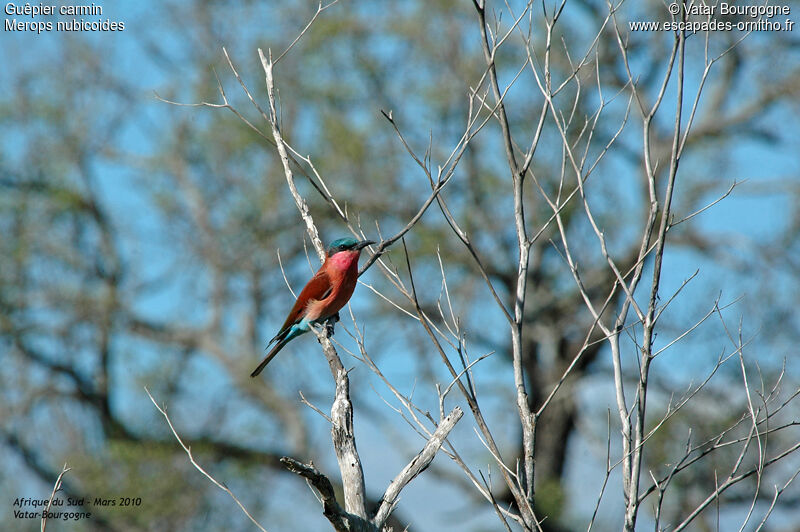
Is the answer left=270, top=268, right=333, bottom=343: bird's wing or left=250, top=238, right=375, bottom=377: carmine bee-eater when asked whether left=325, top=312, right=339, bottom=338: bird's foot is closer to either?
left=250, top=238, right=375, bottom=377: carmine bee-eater

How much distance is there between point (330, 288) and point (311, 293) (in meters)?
0.16

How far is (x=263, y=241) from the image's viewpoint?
44.0ft

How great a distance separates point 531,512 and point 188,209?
12.8 metres

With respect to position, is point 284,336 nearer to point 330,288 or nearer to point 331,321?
point 331,321

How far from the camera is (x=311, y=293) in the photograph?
5105mm

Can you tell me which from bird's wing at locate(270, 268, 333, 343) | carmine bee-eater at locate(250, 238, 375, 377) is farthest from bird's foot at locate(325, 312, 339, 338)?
bird's wing at locate(270, 268, 333, 343)

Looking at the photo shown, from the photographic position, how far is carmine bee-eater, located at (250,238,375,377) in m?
4.93

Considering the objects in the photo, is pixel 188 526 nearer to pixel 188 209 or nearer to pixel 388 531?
pixel 188 209

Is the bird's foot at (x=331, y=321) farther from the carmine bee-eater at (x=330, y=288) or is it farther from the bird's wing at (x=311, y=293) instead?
the bird's wing at (x=311, y=293)

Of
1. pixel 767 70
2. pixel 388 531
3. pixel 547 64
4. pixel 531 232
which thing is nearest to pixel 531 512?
pixel 388 531

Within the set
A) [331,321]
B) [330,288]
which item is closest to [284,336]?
[331,321]

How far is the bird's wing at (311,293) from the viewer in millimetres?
4926

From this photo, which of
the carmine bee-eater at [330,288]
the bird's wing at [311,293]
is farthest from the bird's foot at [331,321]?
the bird's wing at [311,293]

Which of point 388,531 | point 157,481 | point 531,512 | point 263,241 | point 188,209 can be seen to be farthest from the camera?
point 188,209
